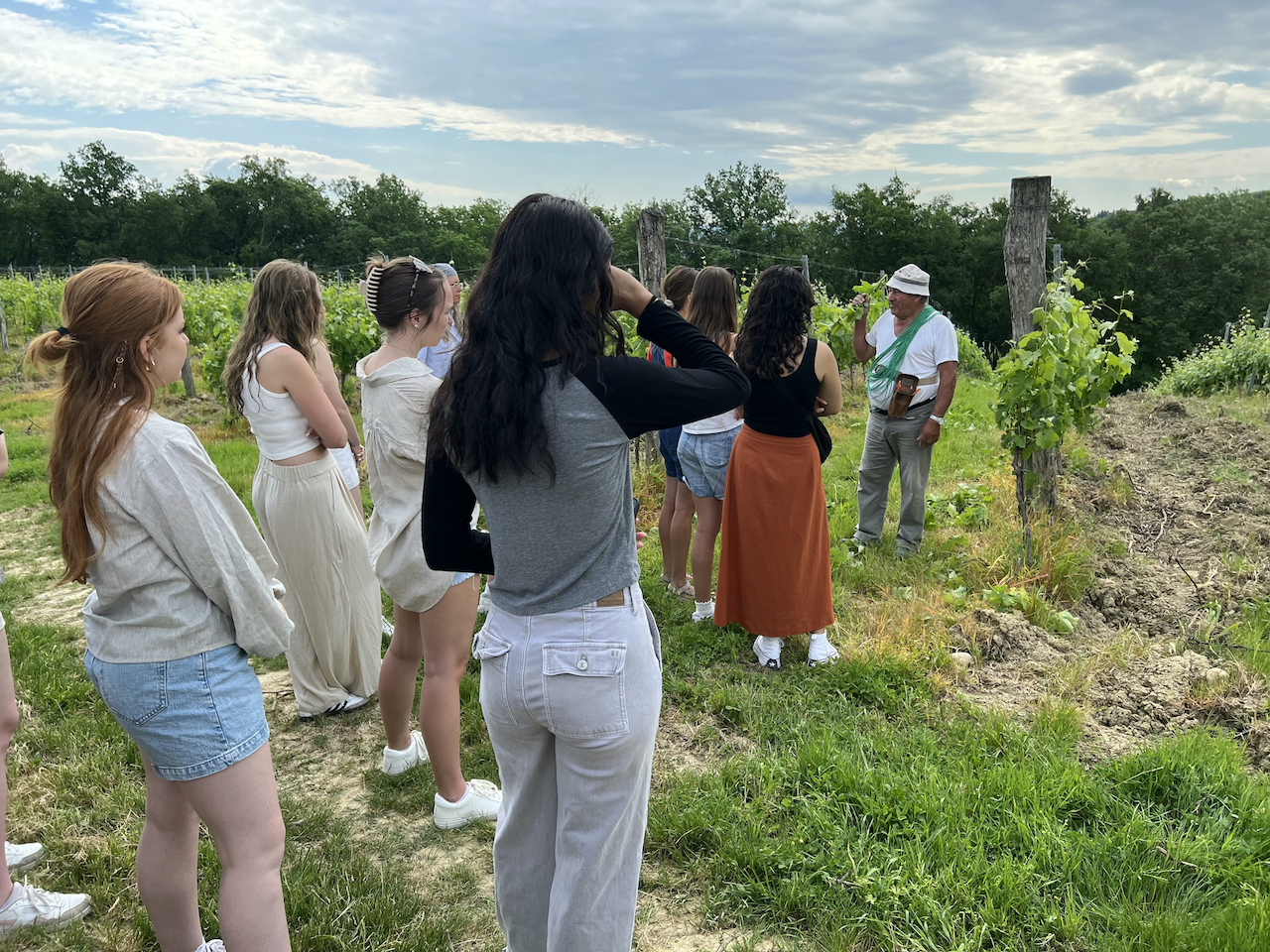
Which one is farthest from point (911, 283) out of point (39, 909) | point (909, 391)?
point (39, 909)

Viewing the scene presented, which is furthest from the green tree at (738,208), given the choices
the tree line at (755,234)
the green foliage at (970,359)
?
the green foliage at (970,359)

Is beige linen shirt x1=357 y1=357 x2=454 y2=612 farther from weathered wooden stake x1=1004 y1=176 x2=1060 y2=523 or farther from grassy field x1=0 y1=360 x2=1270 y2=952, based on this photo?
weathered wooden stake x1=1004 y1=176 x2=1060 y2=523

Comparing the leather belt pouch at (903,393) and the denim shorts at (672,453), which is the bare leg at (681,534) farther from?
the leather belt pouch at (903,393)

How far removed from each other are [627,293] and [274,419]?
2.21 metres

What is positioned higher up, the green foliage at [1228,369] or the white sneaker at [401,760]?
the green foliage at [1228,369]

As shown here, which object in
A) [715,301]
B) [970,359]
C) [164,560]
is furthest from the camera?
[970,359]

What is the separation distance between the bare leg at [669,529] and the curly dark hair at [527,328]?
10.8ft

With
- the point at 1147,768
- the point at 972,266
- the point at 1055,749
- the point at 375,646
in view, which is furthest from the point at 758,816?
the point at 972,266

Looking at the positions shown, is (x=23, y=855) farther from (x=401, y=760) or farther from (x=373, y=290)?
(x=373, y=290)

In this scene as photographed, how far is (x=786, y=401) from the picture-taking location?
369cm

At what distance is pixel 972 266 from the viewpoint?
141 ft

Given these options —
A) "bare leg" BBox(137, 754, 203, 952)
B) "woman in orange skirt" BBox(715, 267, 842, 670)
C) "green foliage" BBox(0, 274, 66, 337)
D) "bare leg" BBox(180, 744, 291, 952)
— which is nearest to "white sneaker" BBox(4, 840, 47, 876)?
"bare leg" BBox(137, 754, 203, 952)

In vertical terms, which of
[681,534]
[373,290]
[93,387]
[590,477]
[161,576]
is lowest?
[681,534]

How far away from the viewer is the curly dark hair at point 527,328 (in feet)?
4.66
